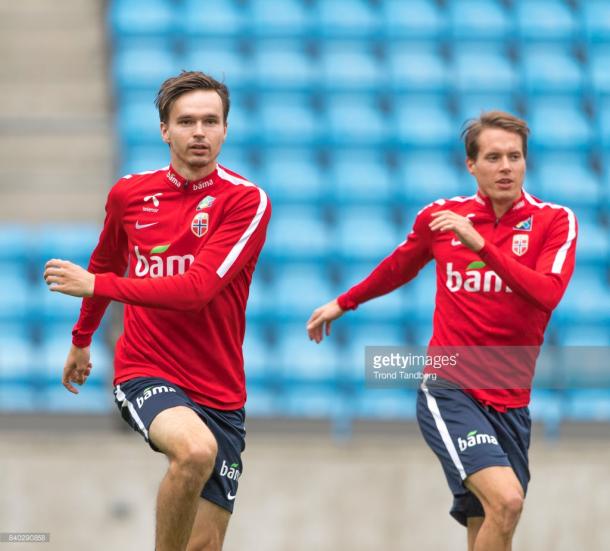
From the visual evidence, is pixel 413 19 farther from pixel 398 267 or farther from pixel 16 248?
pixel 398 267

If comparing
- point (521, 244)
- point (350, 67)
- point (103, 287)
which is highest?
point (350, 67)

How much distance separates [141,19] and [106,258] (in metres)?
6.35

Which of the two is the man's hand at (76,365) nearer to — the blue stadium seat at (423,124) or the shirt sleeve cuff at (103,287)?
A: the shirt sleeve cuff at (103,287)

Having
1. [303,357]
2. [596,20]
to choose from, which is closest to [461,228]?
[303,357]

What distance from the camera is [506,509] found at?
17.1ft

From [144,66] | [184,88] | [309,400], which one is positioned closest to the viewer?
[184,88]

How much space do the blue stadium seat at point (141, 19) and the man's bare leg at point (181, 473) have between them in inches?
278

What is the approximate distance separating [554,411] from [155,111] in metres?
4.32

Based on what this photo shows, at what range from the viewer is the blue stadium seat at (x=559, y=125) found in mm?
10875

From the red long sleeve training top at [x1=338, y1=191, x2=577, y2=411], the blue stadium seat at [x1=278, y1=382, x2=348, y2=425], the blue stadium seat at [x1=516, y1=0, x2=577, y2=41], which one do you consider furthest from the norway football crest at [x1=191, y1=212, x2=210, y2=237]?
the blue stadium seat at [x1=516, y1=0, x2=577, y2=41]

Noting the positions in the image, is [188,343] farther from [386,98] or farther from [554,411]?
[386,98]

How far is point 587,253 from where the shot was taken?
9930 mm

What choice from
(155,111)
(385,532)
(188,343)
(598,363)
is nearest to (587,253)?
(598,363)

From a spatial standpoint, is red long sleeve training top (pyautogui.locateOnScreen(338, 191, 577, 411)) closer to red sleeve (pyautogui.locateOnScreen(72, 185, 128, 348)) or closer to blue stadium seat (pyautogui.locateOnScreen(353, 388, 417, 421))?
red sleeve (pyautogui.locateOnScreen(72, 185, 128, 348))
